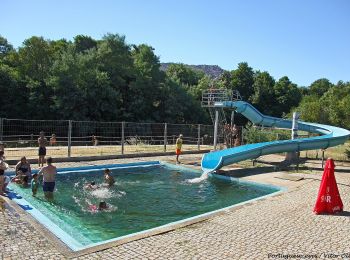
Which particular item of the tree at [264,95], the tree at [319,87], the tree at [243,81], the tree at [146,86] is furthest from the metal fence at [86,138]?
the tree at [319,87]

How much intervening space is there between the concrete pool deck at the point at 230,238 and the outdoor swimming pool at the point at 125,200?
68 centimetres

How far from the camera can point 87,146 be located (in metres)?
27.0

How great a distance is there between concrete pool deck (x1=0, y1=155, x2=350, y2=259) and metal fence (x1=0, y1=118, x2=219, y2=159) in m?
13.1

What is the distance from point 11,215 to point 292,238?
6882 millimetres

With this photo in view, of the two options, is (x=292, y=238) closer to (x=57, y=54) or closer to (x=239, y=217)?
(x=239, y=217)

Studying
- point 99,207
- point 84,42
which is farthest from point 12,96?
point 99,207

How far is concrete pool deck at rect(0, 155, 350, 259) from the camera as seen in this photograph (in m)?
7.23

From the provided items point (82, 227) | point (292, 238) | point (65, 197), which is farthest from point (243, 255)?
point (65, 197)

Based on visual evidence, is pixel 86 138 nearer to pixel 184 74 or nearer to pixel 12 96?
pixel 12 96

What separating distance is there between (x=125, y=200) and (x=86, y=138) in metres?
15.6

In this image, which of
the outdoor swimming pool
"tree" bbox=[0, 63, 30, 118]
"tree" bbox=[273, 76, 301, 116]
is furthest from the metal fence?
"tree" bbox=[273, 76, 301, 116]

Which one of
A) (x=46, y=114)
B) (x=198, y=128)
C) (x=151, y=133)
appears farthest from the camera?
(x=46, y=114)

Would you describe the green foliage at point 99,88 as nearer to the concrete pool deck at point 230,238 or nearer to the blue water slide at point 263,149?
the blue water slide at point 263,149

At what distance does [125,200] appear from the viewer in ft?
44.6
